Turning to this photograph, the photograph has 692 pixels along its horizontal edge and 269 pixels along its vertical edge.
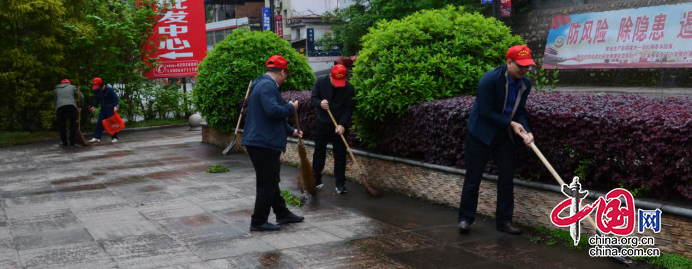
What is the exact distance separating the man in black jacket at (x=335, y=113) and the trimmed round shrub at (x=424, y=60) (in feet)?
0.62

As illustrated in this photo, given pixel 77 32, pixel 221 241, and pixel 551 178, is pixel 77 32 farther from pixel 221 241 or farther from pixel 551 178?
pixel 551 178

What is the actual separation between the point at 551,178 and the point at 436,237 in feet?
3.97

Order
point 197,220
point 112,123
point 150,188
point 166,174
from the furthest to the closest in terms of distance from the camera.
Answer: point 112,123, point 166,174, point 150,188, point 197,220

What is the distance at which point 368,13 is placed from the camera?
31203mm

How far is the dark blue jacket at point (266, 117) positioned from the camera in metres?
6.21

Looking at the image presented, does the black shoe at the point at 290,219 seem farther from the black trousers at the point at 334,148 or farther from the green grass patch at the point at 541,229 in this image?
the green grass patch at the point at 541,229

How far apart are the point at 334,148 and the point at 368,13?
23.3m

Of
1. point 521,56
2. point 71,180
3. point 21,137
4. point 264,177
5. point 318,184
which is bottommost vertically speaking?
point 21,137

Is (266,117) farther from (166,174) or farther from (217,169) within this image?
(166,174)

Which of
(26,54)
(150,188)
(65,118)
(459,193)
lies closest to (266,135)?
(459,193)

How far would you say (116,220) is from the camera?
7.05 metres
